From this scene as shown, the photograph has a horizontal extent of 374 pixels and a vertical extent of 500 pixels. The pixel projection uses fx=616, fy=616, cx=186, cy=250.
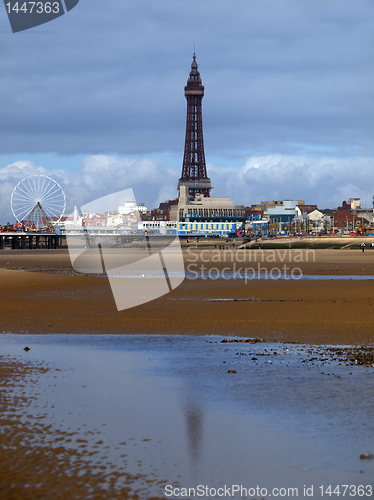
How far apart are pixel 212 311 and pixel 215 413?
10241 mm

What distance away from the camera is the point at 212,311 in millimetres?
17906

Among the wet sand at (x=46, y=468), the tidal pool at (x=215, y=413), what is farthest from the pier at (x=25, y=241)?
the wet sand at (x=46, y=468)

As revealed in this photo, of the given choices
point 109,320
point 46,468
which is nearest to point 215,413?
point 46,468

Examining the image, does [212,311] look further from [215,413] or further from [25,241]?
[25,241]

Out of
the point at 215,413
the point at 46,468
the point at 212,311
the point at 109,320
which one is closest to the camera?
the point at 46,468

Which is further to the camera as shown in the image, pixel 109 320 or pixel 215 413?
pixel 109 320

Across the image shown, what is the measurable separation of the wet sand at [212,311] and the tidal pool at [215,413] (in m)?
2.37

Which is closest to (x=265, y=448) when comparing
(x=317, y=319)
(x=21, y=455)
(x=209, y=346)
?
(x=21, y=455)

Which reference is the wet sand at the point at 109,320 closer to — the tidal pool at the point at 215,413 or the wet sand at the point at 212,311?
the wet sand at the point at 212,311

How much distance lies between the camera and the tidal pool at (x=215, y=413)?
227 inches

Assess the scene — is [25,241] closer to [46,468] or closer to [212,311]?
[212,311]

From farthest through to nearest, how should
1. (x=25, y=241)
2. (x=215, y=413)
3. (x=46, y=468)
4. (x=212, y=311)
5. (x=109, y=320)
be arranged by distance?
(x=25, y=241) → (x=212, y=311) → (x=109, y=320) → (x=215, y=413) → (x=46, y=468)

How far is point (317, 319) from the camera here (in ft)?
53.1

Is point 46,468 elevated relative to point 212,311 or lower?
elevated
